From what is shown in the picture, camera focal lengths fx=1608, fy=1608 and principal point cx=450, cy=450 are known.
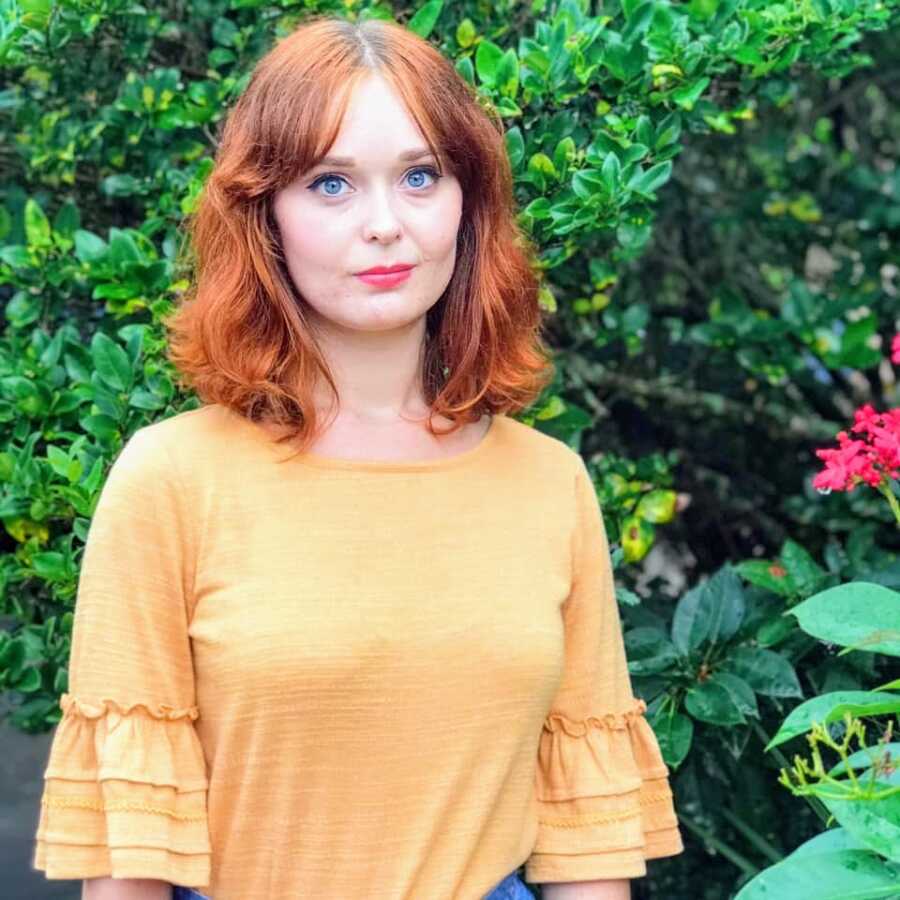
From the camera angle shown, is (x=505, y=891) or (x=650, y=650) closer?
(x=505, y=891)

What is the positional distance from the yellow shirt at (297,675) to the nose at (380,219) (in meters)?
0.27

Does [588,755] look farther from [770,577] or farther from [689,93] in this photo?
[689,93]

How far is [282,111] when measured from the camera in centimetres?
180

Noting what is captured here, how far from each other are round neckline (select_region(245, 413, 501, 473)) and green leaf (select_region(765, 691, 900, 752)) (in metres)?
0.52

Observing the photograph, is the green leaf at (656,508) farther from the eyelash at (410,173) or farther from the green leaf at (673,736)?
the eyelash at (410,173)

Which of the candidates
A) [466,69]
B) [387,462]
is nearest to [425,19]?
[466,69]

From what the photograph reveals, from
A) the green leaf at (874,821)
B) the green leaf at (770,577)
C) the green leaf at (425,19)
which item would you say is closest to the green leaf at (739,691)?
the green leaf at (770,577)

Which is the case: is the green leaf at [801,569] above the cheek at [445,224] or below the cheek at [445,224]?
below

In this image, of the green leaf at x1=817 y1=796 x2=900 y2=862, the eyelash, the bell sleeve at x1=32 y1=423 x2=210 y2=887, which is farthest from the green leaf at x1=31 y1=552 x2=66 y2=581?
the green leaf at x1=817 y1=796 x2=900 y2=862

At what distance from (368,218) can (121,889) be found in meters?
0.78

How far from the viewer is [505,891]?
76.0 inches

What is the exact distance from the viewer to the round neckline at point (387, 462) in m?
1.86

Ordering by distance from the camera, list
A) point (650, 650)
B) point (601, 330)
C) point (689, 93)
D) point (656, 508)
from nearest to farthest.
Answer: point (689, 93)
point (650, 650)
point (656, 508)
point (601, 330)

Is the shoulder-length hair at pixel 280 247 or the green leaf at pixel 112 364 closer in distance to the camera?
the shoulder-length hair at pixel 280 247
